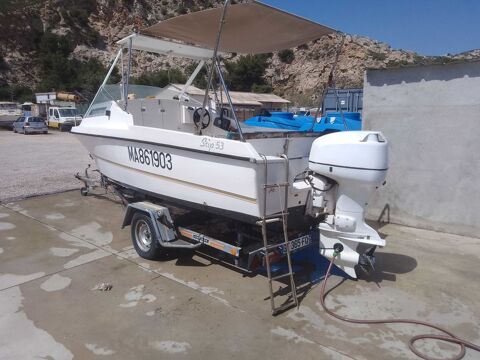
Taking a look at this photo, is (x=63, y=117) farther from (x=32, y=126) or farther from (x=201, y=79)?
(x=201, y=79)

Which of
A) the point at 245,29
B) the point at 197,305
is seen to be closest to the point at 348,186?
the point at 197,305

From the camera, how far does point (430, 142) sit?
6.15 metres

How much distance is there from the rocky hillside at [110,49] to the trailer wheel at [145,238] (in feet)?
150

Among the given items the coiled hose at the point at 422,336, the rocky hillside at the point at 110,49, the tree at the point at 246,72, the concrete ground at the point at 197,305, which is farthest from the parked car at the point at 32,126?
the tree at the point at 246,72

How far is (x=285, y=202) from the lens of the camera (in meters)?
4.00

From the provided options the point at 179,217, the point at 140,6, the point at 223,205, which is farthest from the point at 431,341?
the point at 140,6

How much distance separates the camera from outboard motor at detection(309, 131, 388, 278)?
12.8 ft

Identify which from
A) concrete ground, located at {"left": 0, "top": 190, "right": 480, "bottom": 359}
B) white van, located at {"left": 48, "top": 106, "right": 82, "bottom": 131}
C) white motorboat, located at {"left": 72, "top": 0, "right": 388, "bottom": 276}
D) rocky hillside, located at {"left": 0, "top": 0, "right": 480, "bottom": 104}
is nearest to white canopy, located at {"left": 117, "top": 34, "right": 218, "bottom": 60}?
white motorboat, located at {"left": 72, "top": 0, "right": 388, "bottom": 276}

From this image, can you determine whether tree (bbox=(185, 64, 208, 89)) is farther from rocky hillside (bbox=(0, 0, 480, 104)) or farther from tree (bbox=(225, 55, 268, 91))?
tree (bbox=(225, 55, 268, 91))

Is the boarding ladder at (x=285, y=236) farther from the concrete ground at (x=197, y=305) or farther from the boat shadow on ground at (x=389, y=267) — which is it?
the boat shadow on ground at (x=389, y=267)

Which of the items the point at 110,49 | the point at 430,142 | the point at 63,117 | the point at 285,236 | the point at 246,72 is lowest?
the point at 63,117

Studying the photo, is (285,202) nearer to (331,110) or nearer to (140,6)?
(331,110)

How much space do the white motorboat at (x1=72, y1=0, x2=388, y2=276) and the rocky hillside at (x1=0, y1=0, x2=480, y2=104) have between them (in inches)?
1765

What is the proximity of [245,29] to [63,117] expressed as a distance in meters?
27.0
